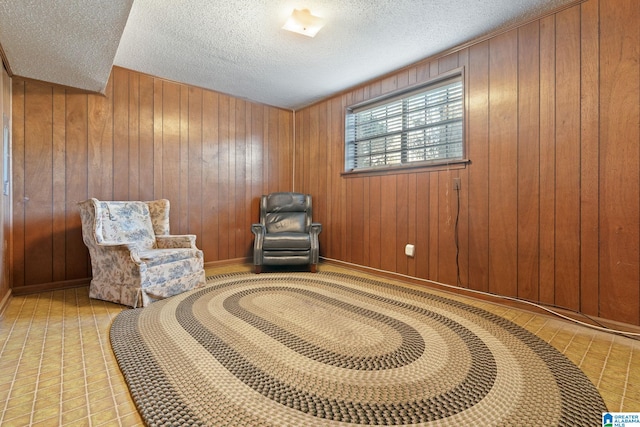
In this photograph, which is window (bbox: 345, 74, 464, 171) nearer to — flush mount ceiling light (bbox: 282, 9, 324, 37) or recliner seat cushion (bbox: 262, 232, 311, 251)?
recliner seat cushion (bbox: 262, 232, 311, 251)

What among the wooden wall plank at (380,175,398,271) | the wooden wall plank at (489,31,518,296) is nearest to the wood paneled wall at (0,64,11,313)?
the wooden wall plank at (380,175,398,271)

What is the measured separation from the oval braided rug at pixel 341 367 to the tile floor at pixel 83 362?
0.08m

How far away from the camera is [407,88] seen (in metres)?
3.08

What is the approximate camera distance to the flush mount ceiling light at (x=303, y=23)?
7.29 ft

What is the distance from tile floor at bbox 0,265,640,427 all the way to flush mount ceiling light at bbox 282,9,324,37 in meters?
2.55

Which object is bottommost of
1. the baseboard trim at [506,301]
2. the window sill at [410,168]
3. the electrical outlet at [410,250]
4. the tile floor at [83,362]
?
the tile floor at [83,362]

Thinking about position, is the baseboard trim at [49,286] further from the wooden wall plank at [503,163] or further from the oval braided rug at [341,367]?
the wooden wall plank at [503,163]

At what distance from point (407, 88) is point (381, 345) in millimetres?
2553

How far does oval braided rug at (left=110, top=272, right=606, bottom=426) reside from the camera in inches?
45.4

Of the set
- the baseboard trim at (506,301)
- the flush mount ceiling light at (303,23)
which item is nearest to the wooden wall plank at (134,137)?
the flush mount ceiling light at (303,23)

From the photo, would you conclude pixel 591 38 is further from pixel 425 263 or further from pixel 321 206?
pixel 321 206

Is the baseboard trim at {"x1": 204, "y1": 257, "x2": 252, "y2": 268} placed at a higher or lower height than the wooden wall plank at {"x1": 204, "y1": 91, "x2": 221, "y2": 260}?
lower

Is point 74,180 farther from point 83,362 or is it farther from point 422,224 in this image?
point 422,224

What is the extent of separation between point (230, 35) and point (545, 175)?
2.78 m
